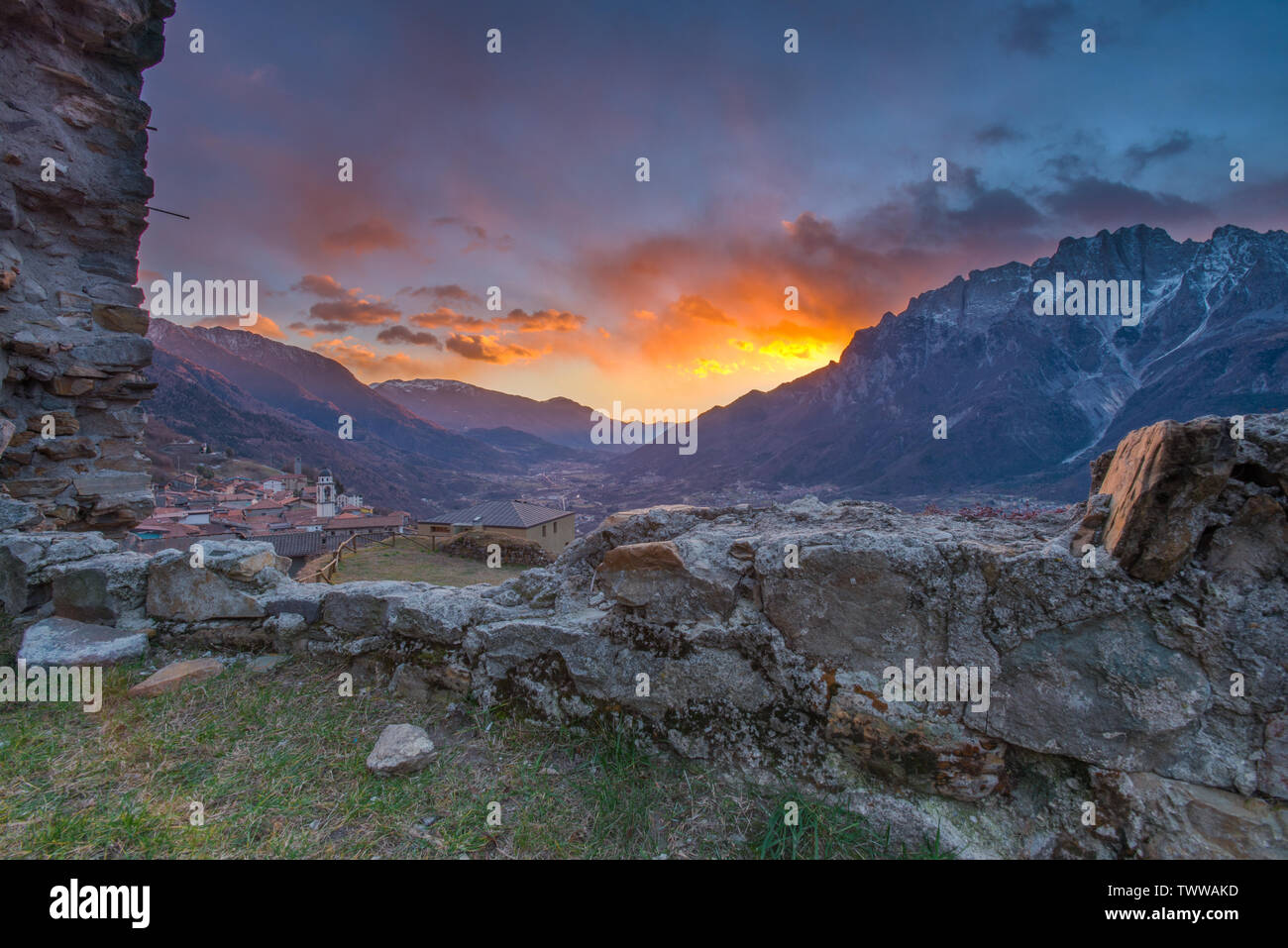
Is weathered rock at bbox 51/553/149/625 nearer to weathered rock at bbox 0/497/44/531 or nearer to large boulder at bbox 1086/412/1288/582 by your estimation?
weathered rock at bbox 0/497/44/531

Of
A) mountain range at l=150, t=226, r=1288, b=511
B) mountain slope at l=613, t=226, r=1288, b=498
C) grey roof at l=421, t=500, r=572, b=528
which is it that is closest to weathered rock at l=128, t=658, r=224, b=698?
grey roof at l=421, t=500, r=572, b=528

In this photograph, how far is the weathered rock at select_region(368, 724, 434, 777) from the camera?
307cm

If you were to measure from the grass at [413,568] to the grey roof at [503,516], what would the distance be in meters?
1.63

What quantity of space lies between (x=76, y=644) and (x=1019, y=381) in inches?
4686

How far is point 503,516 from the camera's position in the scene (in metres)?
16.3

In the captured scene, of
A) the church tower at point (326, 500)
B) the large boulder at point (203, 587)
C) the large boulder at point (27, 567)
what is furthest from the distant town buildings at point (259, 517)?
the large boulder at point (203, 587)

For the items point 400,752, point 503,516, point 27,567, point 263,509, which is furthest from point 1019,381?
point 27,567

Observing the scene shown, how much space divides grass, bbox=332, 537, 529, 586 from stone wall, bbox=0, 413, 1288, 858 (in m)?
5.20

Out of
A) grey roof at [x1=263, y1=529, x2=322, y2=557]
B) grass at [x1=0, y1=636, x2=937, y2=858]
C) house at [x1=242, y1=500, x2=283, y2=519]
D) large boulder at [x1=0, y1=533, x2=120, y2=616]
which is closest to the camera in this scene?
grass at [x1=0, y1=636, x2=937, y2=858]

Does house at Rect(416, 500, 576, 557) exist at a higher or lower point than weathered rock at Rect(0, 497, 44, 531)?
lower

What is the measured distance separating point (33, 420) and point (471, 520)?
33.8 ft

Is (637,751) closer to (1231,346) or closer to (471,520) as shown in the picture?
(471,520)

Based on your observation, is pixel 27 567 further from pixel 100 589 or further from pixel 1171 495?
pixel 1171 495
